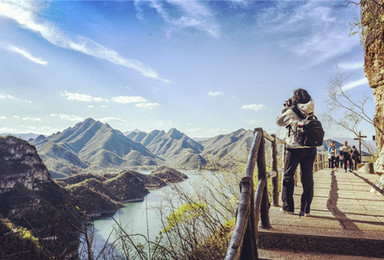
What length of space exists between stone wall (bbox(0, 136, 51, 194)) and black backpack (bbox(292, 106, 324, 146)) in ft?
236

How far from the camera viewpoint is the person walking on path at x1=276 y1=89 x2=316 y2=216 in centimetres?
324

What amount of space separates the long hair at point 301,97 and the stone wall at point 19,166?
236 ft

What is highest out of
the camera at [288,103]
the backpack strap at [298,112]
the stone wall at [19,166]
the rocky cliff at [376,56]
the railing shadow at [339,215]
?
Result: the rocky cliff at [376,56]

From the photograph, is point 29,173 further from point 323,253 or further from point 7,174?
point 323,253

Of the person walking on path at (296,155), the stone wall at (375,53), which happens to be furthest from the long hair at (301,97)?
the stone wall at (375,53)

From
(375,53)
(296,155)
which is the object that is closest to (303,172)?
(296,155)

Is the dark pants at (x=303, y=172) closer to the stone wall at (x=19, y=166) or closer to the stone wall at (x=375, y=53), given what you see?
the stone wall at (x=375, y=53)

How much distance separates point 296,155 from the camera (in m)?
3.28

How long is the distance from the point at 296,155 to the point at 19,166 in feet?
259

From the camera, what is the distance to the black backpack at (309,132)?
3.11 m

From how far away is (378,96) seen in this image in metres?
9.70

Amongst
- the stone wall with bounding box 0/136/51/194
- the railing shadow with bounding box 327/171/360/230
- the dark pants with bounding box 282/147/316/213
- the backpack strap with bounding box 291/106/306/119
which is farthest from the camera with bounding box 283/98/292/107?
the stone wall with bounding box 0/136/51/194

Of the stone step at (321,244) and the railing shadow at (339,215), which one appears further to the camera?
the railing shadow at (339,215)

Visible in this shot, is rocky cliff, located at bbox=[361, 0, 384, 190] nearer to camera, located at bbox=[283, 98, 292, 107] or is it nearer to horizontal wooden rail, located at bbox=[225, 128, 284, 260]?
camera, located at bbox=[283, 98, 292, 107]
